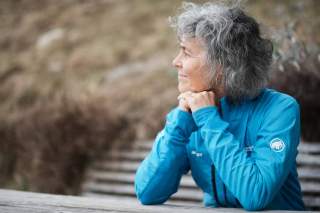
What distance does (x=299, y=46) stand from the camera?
396 centimetres

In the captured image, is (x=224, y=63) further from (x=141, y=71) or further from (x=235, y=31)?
(x=141, y=71)

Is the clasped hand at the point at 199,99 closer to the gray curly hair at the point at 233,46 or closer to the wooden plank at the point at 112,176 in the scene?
the gray curly hair at the point at 233,46

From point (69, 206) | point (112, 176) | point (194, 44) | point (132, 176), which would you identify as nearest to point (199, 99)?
point (194, 44)

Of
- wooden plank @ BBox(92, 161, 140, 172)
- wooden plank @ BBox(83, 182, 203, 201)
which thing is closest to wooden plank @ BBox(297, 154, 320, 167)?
wooden plank @ BBox(83, 182, 203, 201)

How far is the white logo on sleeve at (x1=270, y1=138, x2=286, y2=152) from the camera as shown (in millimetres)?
2264

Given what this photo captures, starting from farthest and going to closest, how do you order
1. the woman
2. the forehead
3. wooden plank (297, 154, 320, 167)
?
1. wooden plank (297, 154, 320, 167)
2. the forehead
3. the woman

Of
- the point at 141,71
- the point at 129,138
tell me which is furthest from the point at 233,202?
the point at 141,71

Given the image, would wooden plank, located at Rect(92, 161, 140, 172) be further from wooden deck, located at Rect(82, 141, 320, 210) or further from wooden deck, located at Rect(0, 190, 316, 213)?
wooden deck, located at Rect(0, 190, 316, 213)

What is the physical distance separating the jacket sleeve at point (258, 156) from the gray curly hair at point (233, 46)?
203mm

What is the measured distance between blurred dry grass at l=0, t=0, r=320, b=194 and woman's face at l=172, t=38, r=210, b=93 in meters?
1.44

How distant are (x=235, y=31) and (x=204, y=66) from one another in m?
0.20

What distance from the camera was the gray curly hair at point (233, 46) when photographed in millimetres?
2506

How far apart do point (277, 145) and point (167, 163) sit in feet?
1.68

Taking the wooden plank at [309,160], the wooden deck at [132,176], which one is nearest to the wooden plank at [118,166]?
the wooden deck at [132,176]
